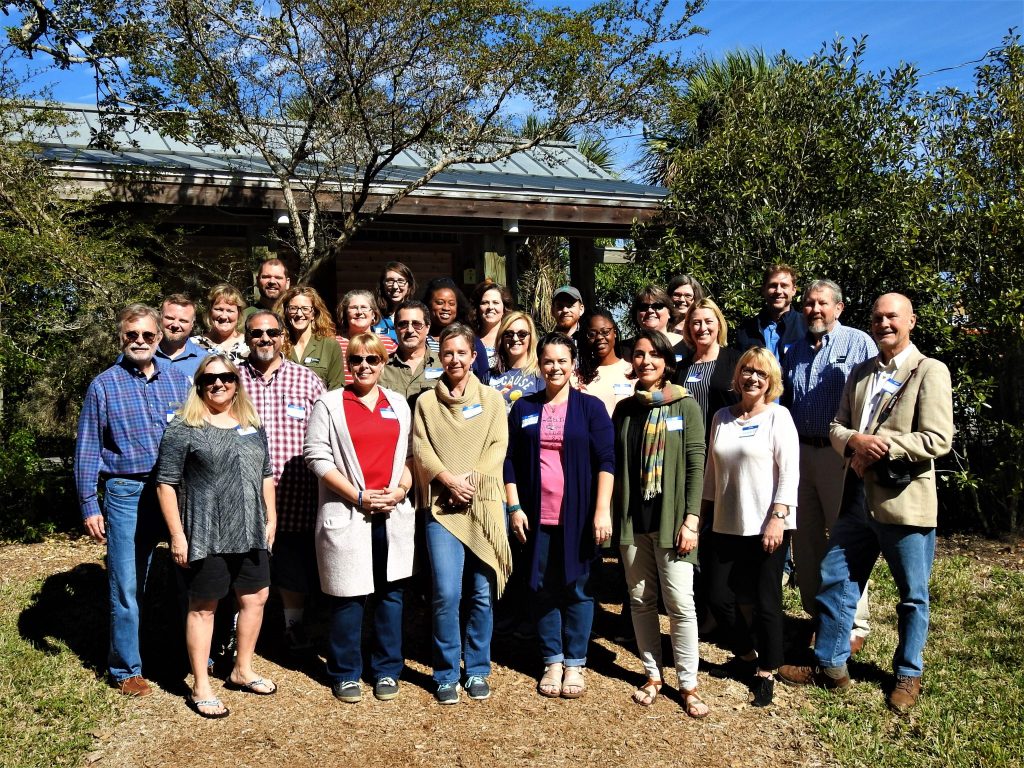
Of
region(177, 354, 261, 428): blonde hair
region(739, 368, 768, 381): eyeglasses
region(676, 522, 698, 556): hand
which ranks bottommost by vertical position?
region(676, 522, 698, 556): hand

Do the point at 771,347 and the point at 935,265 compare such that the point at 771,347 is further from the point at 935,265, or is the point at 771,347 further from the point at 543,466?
the point at 935,265

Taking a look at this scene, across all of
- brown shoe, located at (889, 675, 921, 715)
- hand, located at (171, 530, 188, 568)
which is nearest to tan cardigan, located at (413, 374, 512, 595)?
hand, located at (171, 530, 188, 568)

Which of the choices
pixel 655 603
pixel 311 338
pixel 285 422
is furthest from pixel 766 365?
pixel 311 338

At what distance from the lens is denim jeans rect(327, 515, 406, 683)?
4.66 m

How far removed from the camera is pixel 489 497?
4672 mm

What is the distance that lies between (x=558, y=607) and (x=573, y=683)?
408mm

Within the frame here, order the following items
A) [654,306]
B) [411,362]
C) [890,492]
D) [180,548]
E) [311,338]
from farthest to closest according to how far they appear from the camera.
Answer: [654,306], [311,338], [411,362], [890,492], [180,548]

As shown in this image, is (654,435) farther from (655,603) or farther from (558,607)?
(558,607)

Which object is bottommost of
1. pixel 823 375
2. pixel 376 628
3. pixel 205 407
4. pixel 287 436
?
pixel 376 628

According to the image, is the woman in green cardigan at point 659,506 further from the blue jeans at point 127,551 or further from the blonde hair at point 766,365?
the blue jeans at point 127,551

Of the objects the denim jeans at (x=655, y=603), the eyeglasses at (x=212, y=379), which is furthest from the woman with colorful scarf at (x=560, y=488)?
the eyeglasses at (x=212, y=379)

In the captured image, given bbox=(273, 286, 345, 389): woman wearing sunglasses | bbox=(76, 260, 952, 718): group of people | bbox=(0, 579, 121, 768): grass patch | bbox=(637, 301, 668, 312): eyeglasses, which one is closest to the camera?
bbox=(0, 579, 121, 768): grass patch

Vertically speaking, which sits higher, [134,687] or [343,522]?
[343,522]

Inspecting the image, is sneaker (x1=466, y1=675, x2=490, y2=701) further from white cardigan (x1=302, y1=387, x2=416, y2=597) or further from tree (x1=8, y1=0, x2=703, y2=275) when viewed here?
tree (x1=8, y1=0, x2=703, y2=275)
